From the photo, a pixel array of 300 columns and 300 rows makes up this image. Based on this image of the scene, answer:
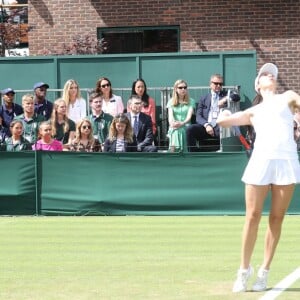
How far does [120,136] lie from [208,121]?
2.08 metres

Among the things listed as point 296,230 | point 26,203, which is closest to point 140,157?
point 26,203

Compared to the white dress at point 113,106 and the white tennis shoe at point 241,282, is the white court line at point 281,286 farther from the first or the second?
the white dress at point 113,106

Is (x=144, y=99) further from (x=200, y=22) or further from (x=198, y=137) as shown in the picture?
(x=200, y=22)

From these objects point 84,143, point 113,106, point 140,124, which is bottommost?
point 84,143

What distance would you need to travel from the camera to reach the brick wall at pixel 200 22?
904 inches

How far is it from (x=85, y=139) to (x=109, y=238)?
4.17 meters

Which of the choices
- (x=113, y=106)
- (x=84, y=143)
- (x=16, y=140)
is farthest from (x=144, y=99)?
(x=16, y=140)

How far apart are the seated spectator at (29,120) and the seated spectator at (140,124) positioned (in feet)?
5.18

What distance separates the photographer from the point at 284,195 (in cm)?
880

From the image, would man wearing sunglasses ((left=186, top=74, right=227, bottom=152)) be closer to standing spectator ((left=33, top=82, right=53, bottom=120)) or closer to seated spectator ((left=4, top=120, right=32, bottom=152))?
standing spectator ((left=33, top=82, right=53, bottom=120))

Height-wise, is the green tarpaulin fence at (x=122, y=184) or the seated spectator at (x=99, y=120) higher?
the seated spectator at (x=99, y=120)

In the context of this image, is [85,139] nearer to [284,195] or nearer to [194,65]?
[194,65]

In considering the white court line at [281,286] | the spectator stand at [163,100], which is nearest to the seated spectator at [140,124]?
the spectator stand at [163,100]

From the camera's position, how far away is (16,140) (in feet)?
57.8
